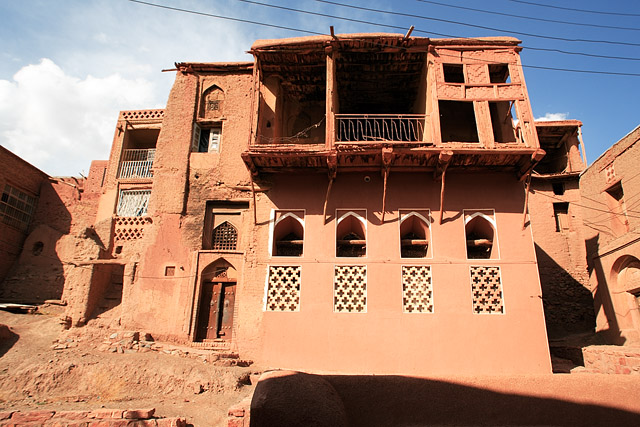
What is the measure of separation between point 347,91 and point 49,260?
13.7 meters

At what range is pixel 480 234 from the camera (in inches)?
523

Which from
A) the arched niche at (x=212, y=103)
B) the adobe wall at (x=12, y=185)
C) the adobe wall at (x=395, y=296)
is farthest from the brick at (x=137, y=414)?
the adobe wall at (x=12, y=185)

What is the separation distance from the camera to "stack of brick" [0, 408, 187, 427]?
8375 mm

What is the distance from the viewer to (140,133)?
62.6 feet

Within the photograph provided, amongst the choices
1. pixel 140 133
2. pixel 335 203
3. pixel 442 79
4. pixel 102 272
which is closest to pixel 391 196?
pixel 335 203

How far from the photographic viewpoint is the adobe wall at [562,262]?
702 inches

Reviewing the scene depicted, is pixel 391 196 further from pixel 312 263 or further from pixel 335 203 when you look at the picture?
pixel 312 263

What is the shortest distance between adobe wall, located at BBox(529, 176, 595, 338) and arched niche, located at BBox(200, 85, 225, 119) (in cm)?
1417

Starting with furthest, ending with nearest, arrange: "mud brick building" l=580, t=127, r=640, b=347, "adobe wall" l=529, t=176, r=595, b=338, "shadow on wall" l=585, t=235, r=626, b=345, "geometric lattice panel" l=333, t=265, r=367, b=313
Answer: "adobe wall" l=529, t=176, r=595, b=338
"shadow on wall" l=585, t=235, r=626, b=345
"mud brick building" l=580, t=127, r=640, b=347
"geometric lattice panel" l=333, t=265, r=367, b=313

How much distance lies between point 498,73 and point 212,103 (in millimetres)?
9733

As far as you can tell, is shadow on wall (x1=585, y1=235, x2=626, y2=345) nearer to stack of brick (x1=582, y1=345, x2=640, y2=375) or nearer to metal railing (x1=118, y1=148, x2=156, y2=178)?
stack of brick (x1=582, y1=345, x2=640, y2=375)

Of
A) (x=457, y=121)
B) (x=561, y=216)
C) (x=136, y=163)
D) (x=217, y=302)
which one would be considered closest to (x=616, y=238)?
(x=561, y=216)

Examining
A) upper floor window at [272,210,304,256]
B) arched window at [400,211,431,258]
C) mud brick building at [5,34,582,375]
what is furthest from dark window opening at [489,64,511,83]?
upper floor window at [272,210,304,256]

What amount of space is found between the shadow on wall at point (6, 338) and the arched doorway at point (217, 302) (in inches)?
194
